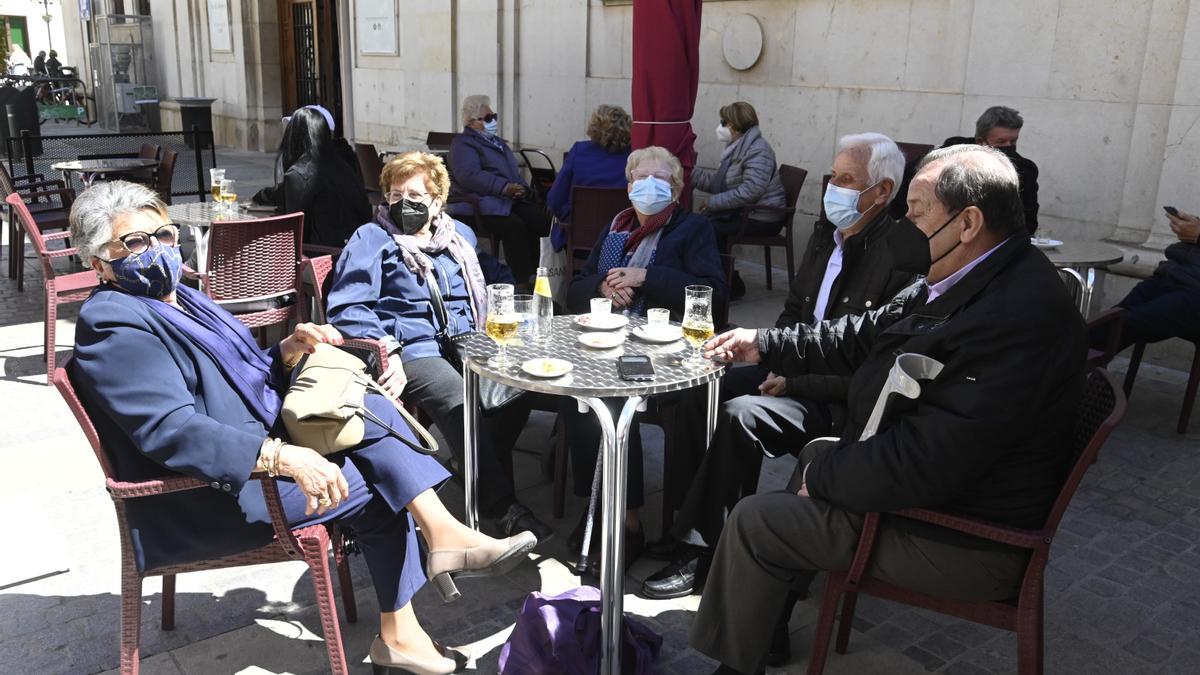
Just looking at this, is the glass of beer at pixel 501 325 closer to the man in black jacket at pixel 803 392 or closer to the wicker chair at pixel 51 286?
the man in black jacket at pixel 803 392

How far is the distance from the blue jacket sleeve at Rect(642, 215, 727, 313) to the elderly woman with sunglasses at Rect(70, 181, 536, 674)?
1274 mm

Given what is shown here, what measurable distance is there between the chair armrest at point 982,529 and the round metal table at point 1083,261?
2.66m

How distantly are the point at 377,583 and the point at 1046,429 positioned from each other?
1741 mm

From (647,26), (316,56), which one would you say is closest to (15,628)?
(647,26)

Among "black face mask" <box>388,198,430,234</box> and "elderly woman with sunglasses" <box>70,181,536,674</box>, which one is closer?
"elderly woman with sunglasses" <box>70,181,536,674</box>

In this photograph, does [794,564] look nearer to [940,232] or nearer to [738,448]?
[738,448]

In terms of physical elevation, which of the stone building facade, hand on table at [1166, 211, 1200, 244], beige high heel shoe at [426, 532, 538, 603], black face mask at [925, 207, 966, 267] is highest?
the stone building facade

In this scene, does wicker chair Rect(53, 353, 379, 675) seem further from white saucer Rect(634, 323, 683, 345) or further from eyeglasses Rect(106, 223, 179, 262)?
white saucer Rect(634, 323, 683, 345)

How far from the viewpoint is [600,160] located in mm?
6496

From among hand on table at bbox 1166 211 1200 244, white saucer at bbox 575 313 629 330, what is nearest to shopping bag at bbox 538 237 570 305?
white saucer at bbox 575 313 629 330

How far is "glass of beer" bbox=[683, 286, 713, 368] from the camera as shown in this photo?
9.41 feet

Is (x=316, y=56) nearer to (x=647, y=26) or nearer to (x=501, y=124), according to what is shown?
(x=501, y=124)

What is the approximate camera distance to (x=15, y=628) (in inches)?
111

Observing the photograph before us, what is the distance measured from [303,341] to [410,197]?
1013 mm
